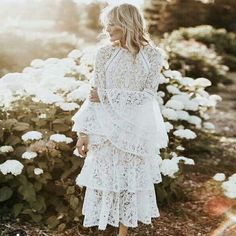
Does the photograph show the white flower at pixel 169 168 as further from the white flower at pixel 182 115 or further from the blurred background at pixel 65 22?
the blurred background at pixel 65 22

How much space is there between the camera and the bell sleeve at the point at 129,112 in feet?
13.2

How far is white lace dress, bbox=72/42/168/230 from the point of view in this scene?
157 inches

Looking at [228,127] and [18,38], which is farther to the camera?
[18,38]

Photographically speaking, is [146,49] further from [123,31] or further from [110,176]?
[110,176]

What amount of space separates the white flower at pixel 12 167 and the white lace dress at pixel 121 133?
678 millimetres

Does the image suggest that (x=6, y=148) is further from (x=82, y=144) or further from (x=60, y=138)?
(x=82, y=144)

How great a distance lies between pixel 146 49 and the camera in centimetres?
399

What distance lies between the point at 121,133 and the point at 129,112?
0.15 meters

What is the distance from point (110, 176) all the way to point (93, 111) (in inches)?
18.1

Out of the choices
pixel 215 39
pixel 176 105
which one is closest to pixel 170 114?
pixel 176 105

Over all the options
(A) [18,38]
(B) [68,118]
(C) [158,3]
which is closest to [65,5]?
(C) [158,3]

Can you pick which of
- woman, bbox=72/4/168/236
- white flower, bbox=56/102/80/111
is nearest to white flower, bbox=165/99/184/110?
white flower, bbox=56/102/80/111

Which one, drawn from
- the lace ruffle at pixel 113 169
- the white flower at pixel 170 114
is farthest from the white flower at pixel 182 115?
the lace ruffle at pixel 113 169

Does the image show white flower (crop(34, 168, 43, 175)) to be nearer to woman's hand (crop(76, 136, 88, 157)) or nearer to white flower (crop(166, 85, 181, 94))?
woman's hand (crop(76, 136, 88, 157))
